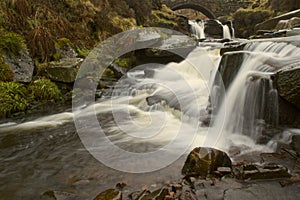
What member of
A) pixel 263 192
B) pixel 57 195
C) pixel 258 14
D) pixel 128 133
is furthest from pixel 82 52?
pixel 258 14

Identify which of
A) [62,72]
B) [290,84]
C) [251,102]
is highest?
[62,72]

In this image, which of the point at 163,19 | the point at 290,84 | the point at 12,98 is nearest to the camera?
the point at 290,84

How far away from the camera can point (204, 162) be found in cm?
327

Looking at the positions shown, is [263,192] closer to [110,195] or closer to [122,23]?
[110,195]

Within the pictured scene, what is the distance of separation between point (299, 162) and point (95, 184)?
2958 millimetres

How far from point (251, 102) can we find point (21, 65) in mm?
6885

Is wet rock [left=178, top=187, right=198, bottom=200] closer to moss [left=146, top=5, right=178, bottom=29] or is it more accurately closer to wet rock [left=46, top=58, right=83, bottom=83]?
wet rock [left=46, top=58, right=83, bottom=83]

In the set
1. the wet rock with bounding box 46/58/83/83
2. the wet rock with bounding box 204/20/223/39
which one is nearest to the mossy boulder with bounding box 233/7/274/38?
the wet rock with bounding box 204/20/223/39

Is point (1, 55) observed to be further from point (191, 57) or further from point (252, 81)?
point (191, 57)

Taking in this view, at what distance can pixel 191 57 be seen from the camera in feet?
38.1

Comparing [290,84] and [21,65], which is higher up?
[21,65]

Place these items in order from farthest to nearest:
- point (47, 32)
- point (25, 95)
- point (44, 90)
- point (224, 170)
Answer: point (47, 32), point (44, 90), point (25, 95), point (224, 170)

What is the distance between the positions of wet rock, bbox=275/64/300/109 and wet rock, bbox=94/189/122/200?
3444 mm

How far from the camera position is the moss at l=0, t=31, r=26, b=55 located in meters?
7.56
